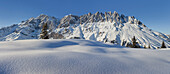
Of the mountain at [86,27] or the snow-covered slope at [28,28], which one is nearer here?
the mountain at [86,27]

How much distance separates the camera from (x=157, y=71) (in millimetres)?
2111

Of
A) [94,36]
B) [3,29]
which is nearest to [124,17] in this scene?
[94,36]

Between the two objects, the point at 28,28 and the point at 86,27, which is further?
the point at 28,28

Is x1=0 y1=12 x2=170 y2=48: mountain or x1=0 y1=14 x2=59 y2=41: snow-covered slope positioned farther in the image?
x1=0 y1=14 x2=59 y2=41: snow-covered slope

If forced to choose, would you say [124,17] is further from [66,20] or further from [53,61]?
[53,61]

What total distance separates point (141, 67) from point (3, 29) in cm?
18505

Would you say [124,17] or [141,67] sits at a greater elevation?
[124,17]

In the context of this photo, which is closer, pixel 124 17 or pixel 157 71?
pixel 157 71

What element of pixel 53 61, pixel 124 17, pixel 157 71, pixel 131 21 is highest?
pixel 124 17

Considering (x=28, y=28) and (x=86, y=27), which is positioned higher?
(x=86, y=27)

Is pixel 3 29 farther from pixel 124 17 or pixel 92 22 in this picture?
pixel 124 17

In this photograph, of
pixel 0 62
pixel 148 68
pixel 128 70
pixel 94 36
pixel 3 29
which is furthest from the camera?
pixel 3 29

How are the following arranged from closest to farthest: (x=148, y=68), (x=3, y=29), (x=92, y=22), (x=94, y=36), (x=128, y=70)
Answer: (x=128, y=70) → (x=148, y=68) → (x=94, y=36) → (x=3, y=29) → (x=92, y=22)

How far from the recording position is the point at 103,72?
1.93 metres
